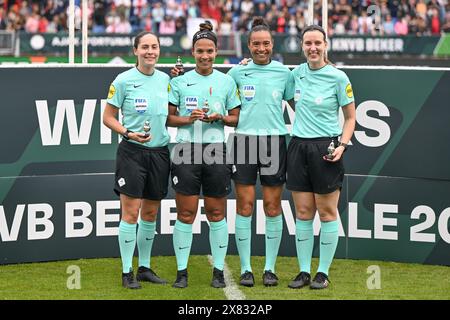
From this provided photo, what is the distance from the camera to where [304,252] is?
8.66m

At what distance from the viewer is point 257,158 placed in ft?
28.2

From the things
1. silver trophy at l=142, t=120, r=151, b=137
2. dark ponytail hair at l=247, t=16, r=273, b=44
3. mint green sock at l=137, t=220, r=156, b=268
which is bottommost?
mint green sock at l=137, t=220, r=156, b=268

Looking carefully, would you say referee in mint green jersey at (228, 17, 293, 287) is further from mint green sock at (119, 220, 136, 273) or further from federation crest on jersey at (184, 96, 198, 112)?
mint green sock at (119, 220, 136, 273)

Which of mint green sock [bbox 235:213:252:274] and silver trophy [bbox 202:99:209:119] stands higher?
silver trophy [bbox 202:99:209:119]

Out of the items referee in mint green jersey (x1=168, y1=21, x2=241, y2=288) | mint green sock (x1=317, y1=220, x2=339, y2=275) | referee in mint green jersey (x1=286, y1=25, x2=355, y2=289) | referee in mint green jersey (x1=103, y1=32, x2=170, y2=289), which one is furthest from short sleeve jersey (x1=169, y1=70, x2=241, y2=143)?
mint green sock (x1=317, y1=220, x2=339, y2=275)

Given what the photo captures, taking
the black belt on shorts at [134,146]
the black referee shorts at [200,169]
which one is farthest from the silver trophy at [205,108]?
the black belt on shorts at [134,146]

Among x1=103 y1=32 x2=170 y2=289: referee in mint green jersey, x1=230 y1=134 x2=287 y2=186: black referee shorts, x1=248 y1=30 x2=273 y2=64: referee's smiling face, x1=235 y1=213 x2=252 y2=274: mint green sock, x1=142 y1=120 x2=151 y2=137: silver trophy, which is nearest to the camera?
x1=142 y1=120 x2=151 y2=137: silver trophy

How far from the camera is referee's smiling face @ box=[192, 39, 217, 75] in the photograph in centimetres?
831

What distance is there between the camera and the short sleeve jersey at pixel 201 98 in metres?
8.38

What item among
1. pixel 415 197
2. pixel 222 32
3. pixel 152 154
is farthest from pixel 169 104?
pixel 222 32

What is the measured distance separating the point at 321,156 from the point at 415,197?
1623mm

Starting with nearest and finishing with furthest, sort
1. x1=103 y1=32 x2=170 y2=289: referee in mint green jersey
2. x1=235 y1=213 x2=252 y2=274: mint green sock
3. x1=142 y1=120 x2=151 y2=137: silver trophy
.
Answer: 1. x1=142 y1=120 x2=151 y2=137: silver trophy
2. x1=103 y1=32 x2=170 y2=289: referee in mint green jersey
3. x1=235 y1=213 x2=252 y2=274: mint green sock

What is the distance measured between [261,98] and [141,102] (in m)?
0.97
